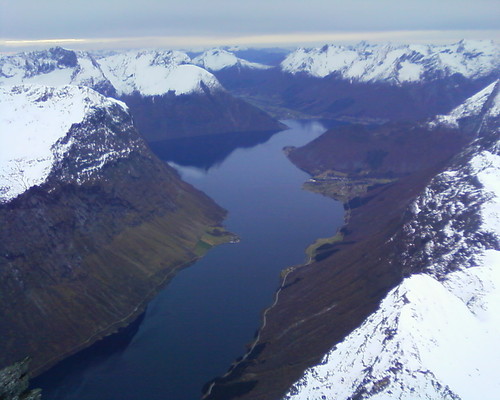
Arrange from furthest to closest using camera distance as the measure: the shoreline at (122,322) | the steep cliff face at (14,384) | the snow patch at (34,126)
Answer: the snow patch at (34,126)
the shoreline at (122,322)
the steep cliff face at (14,384)

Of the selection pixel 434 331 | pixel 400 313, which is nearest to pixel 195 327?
pixel 400 313

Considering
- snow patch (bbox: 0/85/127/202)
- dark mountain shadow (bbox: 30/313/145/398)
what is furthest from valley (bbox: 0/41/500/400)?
snow patch (bbox: 0/85/127/202)

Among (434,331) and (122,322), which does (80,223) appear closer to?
(122,322)

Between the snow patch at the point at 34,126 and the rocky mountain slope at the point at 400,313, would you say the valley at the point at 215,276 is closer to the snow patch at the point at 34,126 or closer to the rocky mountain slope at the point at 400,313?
the rocky mountain slope at the point at 400,313

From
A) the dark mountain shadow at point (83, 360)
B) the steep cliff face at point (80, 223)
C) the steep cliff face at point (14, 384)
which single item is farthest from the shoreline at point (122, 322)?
the steep cliff face at point (14, 384)

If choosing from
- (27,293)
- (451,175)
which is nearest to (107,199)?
(27,293)

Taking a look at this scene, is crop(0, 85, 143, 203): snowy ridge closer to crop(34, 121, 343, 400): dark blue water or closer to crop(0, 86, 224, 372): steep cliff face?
crop(0, 86, 224, 372): steep cliff face

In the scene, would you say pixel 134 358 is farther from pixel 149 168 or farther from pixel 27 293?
pixel 149 168
